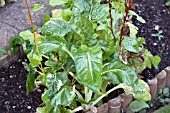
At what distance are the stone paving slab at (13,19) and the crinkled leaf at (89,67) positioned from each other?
1121 millimetres

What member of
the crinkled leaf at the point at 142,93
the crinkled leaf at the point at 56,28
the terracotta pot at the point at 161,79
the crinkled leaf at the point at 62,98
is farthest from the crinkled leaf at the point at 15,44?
the terracotta pot at the point at 161,79

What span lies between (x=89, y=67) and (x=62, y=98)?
31 cm

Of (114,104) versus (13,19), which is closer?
(114,104)

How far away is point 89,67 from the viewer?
2.44m

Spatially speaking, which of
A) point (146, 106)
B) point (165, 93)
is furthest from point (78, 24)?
point (165, 93)

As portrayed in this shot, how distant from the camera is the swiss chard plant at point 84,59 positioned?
251cm

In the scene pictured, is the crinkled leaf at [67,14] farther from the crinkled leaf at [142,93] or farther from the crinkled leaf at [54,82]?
the crinkled leaf at [142,93]

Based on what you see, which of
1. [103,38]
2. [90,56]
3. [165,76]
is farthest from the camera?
[165,76]

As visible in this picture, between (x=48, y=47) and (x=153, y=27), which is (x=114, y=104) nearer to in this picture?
(x=48, y=47)

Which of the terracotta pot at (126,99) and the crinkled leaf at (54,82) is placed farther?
the terracotta pot at (126,99)

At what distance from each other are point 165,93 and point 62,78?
1102mm

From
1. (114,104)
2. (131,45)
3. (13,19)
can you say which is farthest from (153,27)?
(13,19)

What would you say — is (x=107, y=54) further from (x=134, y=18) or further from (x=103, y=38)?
(x=134, y=18)

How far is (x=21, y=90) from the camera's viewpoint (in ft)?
10.1
